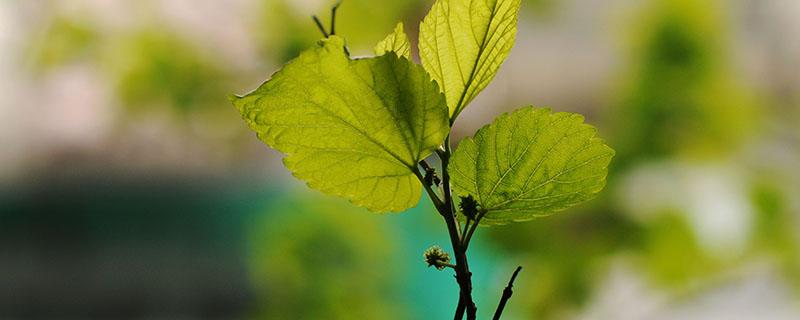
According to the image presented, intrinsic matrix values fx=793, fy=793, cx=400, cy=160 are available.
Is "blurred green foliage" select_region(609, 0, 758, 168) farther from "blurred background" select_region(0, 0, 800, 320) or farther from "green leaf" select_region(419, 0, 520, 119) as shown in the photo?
"green leaf" select_region(419, 0, 520, 119)

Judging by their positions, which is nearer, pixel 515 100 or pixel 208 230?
pixel 515 100

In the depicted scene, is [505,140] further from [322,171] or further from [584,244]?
[584,244]

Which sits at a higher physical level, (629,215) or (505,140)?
(629,215)

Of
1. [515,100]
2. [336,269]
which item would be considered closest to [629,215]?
[515,100]

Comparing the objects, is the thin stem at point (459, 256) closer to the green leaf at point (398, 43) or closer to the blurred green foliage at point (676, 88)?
the green leaf at point (398, 43)

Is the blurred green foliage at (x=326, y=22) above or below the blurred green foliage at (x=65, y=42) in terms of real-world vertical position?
below

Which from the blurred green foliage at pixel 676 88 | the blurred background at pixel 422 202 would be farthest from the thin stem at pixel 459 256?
the blurred green foliage at pixel 676 88
